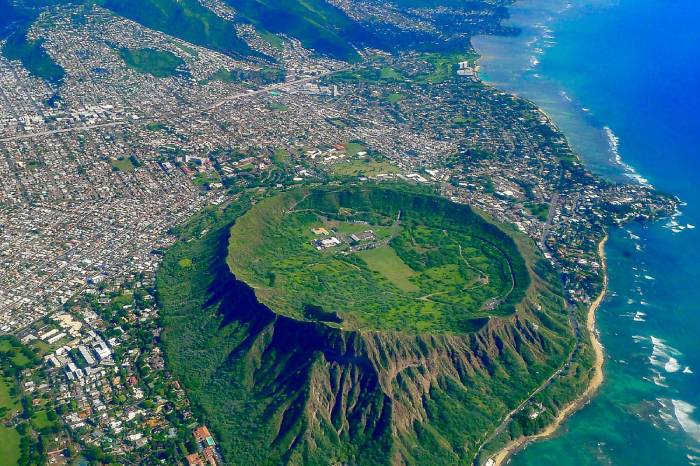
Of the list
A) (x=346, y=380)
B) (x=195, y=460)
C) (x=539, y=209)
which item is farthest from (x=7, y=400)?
(x=539, y=209)

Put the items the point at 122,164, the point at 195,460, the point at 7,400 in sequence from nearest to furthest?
the point at 195,460 < the point at 7,400 < the point at 122,164

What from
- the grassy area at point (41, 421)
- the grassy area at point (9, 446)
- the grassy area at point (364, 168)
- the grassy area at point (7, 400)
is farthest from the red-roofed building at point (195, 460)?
the grassy area at point (364, 168)

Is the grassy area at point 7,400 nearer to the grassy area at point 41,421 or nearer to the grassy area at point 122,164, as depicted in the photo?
the grassy area at point 41,421

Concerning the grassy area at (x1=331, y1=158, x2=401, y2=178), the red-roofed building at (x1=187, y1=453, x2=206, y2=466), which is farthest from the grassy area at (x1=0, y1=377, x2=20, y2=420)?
the grassy area at (x1=331, y1=158, x2=401, y2=178)

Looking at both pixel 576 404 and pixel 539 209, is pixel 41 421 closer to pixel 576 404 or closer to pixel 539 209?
pixel 576 404

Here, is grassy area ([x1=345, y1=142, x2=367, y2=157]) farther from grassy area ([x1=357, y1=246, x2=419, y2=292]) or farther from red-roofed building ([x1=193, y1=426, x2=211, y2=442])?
red-roofed building ([x1=193, y1=426, x2=211, y2=442])

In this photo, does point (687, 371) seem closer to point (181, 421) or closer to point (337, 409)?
point (337, 409)

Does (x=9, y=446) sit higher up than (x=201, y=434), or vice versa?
(x=201, y=434)
